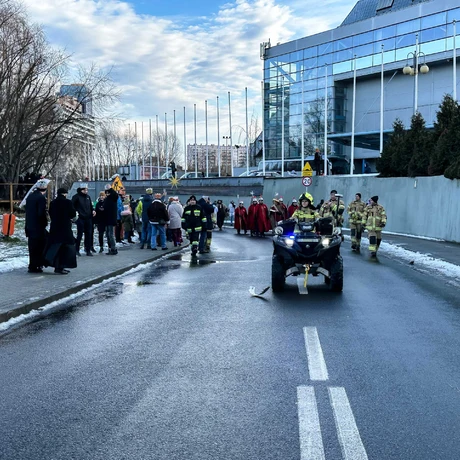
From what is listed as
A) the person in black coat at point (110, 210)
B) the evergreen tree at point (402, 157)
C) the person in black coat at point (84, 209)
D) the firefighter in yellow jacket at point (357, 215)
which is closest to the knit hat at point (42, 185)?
the person in black coat at point (84, 209)

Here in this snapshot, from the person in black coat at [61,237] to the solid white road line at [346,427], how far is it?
8600mm

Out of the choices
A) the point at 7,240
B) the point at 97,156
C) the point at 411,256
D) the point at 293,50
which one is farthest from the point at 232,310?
the point at 97,156

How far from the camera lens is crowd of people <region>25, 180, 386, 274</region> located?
12.3 m

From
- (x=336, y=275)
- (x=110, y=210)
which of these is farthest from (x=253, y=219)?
(x=336, y=275)

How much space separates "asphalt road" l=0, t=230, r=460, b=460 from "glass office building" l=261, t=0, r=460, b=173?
39227 mm

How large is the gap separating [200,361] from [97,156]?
88030 millimetres

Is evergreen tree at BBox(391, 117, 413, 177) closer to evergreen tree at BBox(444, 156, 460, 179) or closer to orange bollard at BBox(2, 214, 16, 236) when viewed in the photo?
evergreen tree at BBox(444, 156, 460, 179)

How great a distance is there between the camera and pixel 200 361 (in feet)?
19.3

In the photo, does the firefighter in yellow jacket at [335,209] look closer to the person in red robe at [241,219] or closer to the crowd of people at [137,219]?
the crowd of people at [137,219]

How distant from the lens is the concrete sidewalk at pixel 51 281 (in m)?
8.87

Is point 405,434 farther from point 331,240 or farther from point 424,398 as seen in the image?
point 331,240

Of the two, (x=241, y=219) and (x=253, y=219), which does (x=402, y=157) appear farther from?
(x=241, y=219)

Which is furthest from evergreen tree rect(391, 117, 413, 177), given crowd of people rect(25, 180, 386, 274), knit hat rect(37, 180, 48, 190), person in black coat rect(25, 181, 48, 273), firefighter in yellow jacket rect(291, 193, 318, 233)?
person in black coat rect(25, 181, 48, 273)

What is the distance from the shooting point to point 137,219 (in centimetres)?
2436
